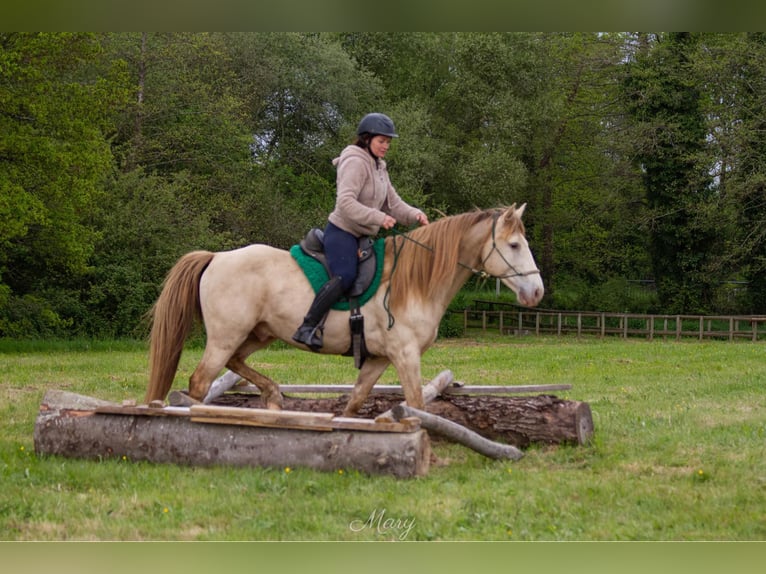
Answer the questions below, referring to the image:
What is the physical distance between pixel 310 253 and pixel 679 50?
25047mm

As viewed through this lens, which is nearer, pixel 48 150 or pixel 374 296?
pixel 374 296

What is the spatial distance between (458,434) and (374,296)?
4.20 feet

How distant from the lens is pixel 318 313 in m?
6.68

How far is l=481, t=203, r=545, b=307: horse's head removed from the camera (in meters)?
6.59

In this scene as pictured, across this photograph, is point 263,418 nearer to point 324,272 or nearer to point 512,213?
point 324,272

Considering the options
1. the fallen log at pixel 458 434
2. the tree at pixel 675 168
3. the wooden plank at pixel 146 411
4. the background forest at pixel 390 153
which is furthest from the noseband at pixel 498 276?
the tree at pixel 675 168

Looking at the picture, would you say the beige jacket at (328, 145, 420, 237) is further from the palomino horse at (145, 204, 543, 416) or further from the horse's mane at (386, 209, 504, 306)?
the palomino horse at (145, 204, 543, 416)

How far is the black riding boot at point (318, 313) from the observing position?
21.8ft

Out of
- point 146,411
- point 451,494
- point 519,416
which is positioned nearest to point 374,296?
point 519,416

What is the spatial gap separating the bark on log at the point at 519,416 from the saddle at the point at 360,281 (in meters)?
0.98

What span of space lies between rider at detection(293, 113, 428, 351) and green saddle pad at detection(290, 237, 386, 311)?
10cm

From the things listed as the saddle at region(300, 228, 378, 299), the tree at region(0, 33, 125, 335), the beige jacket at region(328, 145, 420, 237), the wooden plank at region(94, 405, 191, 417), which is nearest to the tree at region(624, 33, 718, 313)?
the tree at region(0, 33, 125, 335)

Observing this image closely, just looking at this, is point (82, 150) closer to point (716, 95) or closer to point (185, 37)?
point (185, 37)

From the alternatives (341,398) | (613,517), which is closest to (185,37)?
(341,398)
